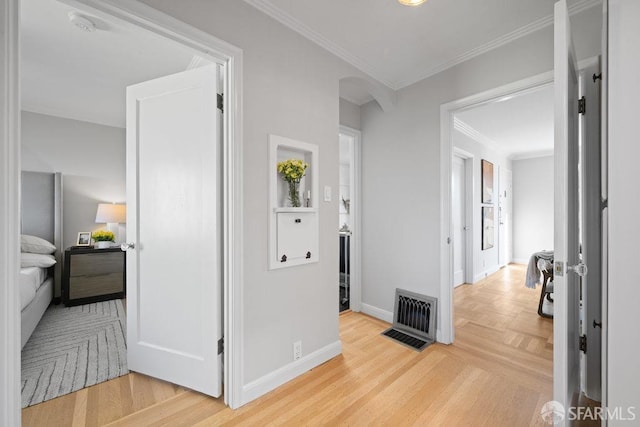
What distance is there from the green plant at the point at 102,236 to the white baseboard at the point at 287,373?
3324 mm

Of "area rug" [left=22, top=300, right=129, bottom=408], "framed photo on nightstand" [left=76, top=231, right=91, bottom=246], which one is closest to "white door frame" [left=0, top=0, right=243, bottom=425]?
"area rug" [left=22, top=300, right=129, bottom=408]

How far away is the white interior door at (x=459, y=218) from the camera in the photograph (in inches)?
168

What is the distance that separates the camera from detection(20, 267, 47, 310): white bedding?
2.40 metres

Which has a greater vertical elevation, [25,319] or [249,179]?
[249,179]

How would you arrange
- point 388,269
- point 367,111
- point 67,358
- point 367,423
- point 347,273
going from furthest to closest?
point 347,273 < point 367,111 < point 388,269 < point 67,358 < point 367,423

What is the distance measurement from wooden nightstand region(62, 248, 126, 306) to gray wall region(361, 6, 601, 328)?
10.9ft

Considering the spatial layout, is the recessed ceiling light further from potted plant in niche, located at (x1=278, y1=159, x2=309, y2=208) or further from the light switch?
the light switch

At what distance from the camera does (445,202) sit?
2.45 m

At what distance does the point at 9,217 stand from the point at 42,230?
11.4 feet

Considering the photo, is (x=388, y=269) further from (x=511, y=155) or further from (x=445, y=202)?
(x=511, y=155)

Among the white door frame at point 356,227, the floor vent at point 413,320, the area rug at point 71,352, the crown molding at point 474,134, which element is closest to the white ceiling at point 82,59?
the white door frame at point 356,227

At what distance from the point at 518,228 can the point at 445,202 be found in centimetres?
521

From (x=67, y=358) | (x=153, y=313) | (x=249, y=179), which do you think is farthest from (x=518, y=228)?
(x=67, y=358)

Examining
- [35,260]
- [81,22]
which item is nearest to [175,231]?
[81,22]
